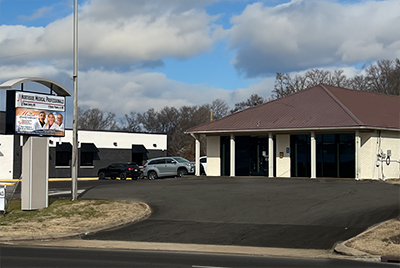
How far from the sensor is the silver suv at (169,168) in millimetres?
37219

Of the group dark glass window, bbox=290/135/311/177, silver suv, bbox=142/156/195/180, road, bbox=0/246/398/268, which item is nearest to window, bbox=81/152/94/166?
silver suv, bbox=142/156/195/180

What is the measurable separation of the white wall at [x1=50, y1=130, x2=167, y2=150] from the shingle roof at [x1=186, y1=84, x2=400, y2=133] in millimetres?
17436

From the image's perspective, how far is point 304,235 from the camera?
1448 cm

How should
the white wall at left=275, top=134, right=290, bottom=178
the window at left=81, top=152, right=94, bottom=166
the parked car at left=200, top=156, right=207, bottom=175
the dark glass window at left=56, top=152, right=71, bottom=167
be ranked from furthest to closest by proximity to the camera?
the window at left=81, top=152, right=94, bottom=166
the dark glass window at left=56, top=152, right=71, bottom=167
the parked car at left=200, top=156, right=207, bottom=175
the white wall at left=275, top=134, right=290, bottom=178

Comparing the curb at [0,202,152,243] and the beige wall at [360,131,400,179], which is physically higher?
the beige wall at [360,131,400,179]

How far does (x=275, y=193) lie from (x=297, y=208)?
149 inches

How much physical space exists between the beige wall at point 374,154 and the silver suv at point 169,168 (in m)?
12.6

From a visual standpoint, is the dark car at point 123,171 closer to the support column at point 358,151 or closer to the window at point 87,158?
the window at point 87,158

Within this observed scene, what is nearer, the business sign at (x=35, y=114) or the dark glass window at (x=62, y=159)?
the business sign at (x=35, y=114)

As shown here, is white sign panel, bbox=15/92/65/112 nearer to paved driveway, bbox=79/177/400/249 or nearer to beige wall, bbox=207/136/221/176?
paved driveway, bbox=79/177/400/249

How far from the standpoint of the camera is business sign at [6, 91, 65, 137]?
1859cm

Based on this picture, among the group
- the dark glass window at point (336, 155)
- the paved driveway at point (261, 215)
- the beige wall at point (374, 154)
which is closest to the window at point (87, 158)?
the dark glass window at point (336, 155)

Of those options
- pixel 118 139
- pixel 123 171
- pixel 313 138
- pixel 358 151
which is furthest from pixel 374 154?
pixel 118 139

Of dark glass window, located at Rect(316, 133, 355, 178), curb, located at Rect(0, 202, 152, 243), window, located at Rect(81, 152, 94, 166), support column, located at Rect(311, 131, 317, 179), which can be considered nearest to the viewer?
curb, located at Rect(0, 202, 152, 243)
